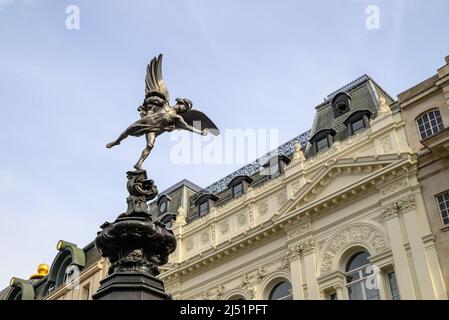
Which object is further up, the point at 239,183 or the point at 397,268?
the point at 239,183

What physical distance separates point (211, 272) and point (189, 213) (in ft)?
27.9

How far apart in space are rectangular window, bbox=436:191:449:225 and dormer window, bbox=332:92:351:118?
10.8 m

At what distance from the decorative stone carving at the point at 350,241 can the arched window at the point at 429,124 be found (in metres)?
5.10

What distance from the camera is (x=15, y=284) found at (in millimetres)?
51156

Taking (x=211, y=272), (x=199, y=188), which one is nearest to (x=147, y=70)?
(x=211, y=272)

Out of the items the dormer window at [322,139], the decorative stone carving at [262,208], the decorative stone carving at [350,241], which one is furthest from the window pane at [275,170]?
the decorative stone carving at [350,241]

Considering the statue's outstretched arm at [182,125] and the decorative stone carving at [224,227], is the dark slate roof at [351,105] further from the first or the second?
the statue's outstretched arm at [182,125]

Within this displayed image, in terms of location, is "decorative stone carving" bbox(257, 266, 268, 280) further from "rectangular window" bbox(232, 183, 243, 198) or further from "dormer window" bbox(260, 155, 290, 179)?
"rectangular window" bbox(232, 183, 243, 198)

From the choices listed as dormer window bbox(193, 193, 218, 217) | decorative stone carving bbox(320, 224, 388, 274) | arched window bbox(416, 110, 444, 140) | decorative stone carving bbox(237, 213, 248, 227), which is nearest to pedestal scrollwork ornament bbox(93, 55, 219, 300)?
decorative stone carving bbox(320, 224, 388, 274)

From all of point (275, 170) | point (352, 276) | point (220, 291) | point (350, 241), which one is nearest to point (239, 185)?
point (275, 170)

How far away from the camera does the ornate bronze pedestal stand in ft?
32.1

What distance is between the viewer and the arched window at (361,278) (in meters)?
26.9

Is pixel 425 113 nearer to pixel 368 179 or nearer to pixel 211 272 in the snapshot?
pixel 368 179
